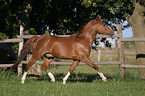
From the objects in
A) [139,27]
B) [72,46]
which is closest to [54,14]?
[139,27]

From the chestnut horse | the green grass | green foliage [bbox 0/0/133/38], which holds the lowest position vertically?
the green grass

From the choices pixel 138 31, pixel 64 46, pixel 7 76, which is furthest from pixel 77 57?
pixel 138 31

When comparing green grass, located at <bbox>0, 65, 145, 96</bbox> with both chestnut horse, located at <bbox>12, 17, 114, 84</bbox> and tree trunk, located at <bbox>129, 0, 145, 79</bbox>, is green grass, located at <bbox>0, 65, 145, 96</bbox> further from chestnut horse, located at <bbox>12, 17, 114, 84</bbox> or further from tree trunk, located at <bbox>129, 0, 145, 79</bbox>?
tree trunk, located at <bbox>129, 0, 145, 79</bbox>

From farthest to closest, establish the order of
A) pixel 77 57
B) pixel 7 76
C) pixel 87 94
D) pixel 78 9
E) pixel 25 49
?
pixel 78 9 < pixel 7 76 < pixel 25 49 < pixel 77 57 < pixel 87 94

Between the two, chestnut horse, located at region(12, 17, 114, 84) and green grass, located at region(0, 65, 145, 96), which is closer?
green grass, located at region(0, 65, 145, 96)

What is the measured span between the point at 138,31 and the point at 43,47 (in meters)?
4.42

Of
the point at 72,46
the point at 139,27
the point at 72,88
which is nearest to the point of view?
the point at 72,88

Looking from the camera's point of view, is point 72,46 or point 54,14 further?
point 54,14

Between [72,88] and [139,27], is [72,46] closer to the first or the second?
[72,88]

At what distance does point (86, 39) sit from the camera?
6762mm

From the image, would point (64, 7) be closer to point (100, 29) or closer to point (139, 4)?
point (139, 4)

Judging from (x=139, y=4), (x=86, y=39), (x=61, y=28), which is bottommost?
(x=86, y=39)

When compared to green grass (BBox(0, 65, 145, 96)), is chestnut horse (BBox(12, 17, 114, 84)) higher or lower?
higher

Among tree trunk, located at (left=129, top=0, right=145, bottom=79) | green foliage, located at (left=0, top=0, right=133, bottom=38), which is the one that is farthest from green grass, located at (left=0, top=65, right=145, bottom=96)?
green foliage, located at (left=0, top=0, right=133, bottom=38)
